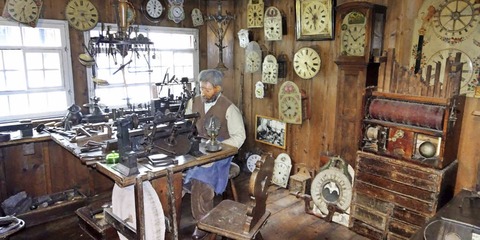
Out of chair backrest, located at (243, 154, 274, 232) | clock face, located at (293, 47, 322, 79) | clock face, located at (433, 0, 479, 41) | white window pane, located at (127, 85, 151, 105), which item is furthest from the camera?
white window pane, located at (127, 85, 151, 105)

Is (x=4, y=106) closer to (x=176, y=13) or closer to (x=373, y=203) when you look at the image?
(x=176, y=13)

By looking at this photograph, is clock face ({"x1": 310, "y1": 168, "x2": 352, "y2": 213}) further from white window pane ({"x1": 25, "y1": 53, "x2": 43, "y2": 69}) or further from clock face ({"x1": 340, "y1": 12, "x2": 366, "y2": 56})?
white window pane ({"x1": 25, "y1": 53, "x2": 43, "y2": 69})

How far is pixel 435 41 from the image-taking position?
2.77 meters

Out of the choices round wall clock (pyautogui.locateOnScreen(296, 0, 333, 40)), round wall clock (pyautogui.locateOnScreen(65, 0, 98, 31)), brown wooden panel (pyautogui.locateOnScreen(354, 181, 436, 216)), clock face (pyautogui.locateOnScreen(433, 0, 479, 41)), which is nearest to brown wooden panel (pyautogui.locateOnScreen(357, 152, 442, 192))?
brown wooden panel (pyautogui.locateOnScreen(354, 181, 436, 216))

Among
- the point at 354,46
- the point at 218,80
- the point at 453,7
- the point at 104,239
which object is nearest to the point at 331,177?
the point at 354,46

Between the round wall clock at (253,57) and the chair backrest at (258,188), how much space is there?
238 cm

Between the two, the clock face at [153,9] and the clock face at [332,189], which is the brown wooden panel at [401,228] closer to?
the clock face at [332,189]

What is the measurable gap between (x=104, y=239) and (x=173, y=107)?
5.62ft

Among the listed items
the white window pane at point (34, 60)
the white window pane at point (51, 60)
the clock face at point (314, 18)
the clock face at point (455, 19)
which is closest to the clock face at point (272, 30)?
the clock face at point (314, 18)

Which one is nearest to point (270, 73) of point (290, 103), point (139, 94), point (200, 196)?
point (290, 103)

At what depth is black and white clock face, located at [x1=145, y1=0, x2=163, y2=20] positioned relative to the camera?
425 cm

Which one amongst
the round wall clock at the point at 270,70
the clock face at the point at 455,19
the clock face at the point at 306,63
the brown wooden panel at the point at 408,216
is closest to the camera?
the clock face at the point at 455,19

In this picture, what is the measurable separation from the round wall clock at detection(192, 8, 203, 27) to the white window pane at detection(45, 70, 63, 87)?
6.31ft

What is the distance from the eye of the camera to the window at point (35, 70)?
3520 mm
